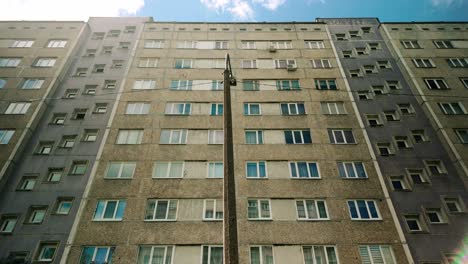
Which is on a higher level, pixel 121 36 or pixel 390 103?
pixel 121 36

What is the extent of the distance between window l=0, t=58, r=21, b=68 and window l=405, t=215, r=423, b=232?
125ft

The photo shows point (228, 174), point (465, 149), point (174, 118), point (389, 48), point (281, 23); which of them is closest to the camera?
point (228, 174)

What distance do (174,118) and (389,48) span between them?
25.2 metres

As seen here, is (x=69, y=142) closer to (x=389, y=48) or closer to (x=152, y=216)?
(x=152, y=216)

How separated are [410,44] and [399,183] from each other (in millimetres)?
18373

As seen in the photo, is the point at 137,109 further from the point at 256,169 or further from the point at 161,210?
the point at 256,169

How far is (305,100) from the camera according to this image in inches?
996

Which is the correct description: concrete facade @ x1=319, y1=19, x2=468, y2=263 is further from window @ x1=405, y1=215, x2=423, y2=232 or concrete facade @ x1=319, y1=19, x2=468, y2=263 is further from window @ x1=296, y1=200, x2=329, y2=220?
window @ x1=296, y1=200, x2=329, y2=220

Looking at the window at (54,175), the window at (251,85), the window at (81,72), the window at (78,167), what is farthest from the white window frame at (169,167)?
the window at (81,72)

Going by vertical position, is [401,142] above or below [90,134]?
below

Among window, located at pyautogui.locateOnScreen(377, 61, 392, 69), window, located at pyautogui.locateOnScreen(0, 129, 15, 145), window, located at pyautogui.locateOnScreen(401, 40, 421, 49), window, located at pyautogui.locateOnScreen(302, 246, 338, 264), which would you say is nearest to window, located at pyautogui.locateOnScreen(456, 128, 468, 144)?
window, located at pyautogui.locateOnScreen(377, 61, 392, 69)

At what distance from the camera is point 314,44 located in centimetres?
3081

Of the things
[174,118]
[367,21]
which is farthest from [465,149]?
[174,118]

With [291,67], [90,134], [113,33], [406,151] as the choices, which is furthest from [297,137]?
[113,33]
